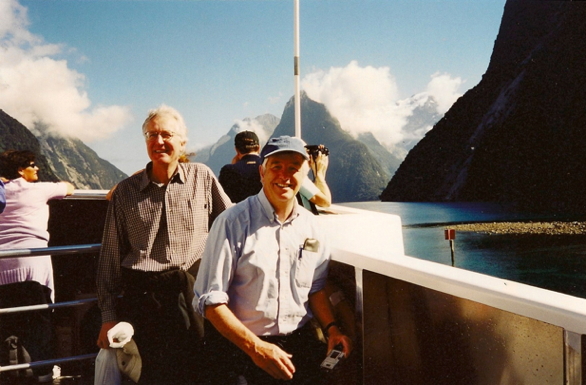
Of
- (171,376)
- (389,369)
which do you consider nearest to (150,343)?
(171,376)

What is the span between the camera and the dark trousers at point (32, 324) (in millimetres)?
3137

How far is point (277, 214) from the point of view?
206cm

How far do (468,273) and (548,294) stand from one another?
34 cm

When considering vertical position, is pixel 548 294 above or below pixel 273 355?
above

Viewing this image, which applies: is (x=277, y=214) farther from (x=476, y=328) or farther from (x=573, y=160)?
(x=573, y=160)

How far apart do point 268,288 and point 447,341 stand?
0.74 metres

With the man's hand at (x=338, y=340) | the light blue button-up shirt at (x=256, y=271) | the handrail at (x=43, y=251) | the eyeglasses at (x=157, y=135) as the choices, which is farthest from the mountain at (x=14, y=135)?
the man's hand at (x=338, y=340)

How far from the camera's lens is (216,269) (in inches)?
74.2

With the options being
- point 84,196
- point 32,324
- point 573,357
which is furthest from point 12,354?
point 573,357

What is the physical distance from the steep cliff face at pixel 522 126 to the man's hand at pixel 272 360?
91.2 m

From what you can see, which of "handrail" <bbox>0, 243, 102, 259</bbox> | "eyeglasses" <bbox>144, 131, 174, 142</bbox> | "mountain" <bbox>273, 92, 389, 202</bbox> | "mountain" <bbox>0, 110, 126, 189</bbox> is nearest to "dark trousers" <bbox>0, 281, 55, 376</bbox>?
"handrail" <bbox>0, 243, 102, 259</bbox>

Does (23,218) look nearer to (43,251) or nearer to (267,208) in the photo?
(43,251)

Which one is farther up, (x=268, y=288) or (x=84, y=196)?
(x=84, y=196)

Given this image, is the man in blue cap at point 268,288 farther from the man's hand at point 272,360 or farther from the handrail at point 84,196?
the handrail at point 84,196
